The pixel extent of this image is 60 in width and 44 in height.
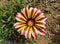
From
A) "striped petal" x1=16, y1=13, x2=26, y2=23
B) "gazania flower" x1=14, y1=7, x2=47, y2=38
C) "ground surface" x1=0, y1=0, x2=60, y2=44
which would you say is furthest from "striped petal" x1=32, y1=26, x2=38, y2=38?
"ground surface" x1=0, y1=0, x2=60, y2=44

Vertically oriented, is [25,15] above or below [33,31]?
above

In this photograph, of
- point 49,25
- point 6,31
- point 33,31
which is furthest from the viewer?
point 49,25

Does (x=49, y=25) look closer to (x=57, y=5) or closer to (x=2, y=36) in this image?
(x=57, y=5)

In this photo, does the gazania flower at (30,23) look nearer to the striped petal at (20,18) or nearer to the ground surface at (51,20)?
the striped petal at (20,18)

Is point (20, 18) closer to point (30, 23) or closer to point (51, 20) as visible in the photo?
point (30, 23)

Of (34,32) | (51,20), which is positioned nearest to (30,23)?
(34,32)

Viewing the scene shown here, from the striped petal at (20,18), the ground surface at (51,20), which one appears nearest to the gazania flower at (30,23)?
the striped petal at (20,18)

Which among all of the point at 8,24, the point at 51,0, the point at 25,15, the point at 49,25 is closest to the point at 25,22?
the point at 25,15
